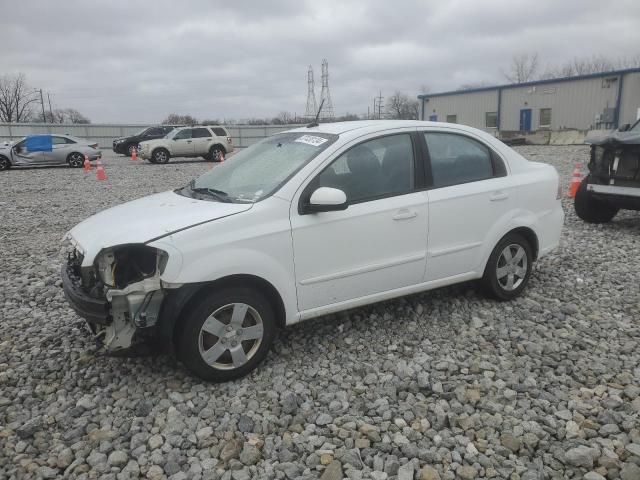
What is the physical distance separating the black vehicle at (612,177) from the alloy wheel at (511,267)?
Answer: 349 cm

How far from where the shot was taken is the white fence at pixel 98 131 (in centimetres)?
3228

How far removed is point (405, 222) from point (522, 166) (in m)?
1.54

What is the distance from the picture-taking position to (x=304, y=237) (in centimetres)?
353

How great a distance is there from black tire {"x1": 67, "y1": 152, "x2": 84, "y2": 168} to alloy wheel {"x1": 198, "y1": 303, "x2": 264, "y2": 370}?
66.3ft

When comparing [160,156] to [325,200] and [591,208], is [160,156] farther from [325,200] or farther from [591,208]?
[325,200]

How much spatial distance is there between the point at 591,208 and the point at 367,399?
636 centimetres

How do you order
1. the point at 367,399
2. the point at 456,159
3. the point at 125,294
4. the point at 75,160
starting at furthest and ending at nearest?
1. the point at 75,160
2. the point at 456,159
3. the point at 367,399
4. the point at 125,294

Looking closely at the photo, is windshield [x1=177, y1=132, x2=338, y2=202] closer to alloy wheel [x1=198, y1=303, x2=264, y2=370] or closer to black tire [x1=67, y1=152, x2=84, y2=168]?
alloy wheel [x1=198, y1=303, x2=264, y2=370]

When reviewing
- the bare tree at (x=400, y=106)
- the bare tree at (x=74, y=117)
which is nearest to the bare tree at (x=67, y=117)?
the bare tree at (x=74, y=117)

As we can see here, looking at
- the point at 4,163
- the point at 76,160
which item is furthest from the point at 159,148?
the point at 4,163

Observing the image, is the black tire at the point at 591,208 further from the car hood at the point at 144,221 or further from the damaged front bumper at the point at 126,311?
the damaged front bumper at the point at 126,311

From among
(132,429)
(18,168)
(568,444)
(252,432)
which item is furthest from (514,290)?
(18,168)

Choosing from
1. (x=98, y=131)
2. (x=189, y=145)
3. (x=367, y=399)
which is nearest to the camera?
(x=367, y=399)

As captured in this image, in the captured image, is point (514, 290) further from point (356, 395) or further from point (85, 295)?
point (85, 295)
